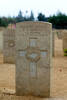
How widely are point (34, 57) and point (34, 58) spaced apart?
2 centimetres

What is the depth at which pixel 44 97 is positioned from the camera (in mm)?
5902

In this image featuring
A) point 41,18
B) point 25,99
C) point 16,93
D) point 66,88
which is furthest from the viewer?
point 41,18

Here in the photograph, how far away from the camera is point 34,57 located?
591 cm

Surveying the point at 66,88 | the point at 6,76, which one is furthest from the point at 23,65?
the point at 6,76

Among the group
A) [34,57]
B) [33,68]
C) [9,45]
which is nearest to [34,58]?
[34,57]

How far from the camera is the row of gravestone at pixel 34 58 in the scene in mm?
5820

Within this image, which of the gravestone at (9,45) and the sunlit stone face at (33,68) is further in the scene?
the gravestone at (9,45)

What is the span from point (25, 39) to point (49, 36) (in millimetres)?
595

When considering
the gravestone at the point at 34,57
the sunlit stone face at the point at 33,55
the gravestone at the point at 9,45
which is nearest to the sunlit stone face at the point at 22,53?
the gravestone at the point at 34,57

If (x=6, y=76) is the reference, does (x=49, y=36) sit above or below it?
above

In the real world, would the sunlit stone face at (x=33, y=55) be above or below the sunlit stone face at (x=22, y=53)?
below

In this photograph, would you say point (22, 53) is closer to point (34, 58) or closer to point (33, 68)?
point (34, 58)

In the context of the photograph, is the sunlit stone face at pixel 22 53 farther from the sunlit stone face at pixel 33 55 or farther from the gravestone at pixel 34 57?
the sunlit stone face at pixel 33 55

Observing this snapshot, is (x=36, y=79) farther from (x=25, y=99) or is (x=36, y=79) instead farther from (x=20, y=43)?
(x=20, y=43)
